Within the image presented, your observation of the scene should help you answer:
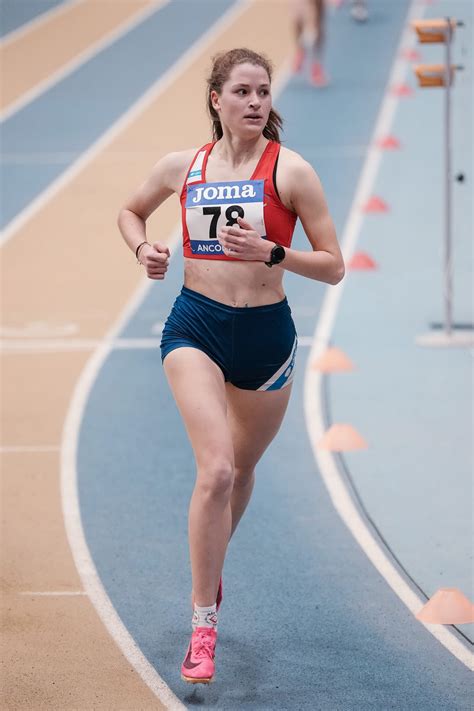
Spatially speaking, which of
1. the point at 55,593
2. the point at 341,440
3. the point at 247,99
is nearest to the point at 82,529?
the point at 55,593

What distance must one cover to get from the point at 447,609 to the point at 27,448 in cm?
337

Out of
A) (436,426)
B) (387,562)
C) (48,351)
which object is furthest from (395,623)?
(48,351)

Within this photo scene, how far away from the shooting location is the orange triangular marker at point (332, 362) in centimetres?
977

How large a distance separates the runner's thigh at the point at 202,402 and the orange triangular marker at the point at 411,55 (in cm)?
1593

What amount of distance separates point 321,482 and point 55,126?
37.2ft

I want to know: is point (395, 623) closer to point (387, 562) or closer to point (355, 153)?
point (387, 562)

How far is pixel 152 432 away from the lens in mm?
8680

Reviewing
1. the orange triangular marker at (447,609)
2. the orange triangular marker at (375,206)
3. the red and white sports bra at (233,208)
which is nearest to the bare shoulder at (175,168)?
the red and white sports bra at (233,208)

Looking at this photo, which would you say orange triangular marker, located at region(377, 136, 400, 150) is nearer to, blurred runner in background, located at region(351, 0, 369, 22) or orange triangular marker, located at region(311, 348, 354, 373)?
orange triangular marker, located at region(311, 348, 354, 373)

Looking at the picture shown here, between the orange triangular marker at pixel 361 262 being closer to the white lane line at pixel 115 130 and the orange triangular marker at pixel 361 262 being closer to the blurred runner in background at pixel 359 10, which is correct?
the white lane line at pixel 115 130

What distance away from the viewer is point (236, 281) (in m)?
5.39

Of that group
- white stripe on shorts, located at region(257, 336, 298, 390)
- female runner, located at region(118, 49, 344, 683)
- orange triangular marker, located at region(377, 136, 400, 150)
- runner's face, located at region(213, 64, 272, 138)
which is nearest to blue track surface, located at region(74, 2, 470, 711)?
female runner, located at region(118, 49, 344, 683)

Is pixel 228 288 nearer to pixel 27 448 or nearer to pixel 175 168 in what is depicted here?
pixel 175 168

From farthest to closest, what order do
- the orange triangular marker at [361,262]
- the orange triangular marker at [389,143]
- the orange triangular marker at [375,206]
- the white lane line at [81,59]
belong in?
1. the white lane line at [81,59]
2. the orange triangular marker at [389,143]
3. the orange triangular marker at [375,206]
4. the orange triangular marker at [361,262]
